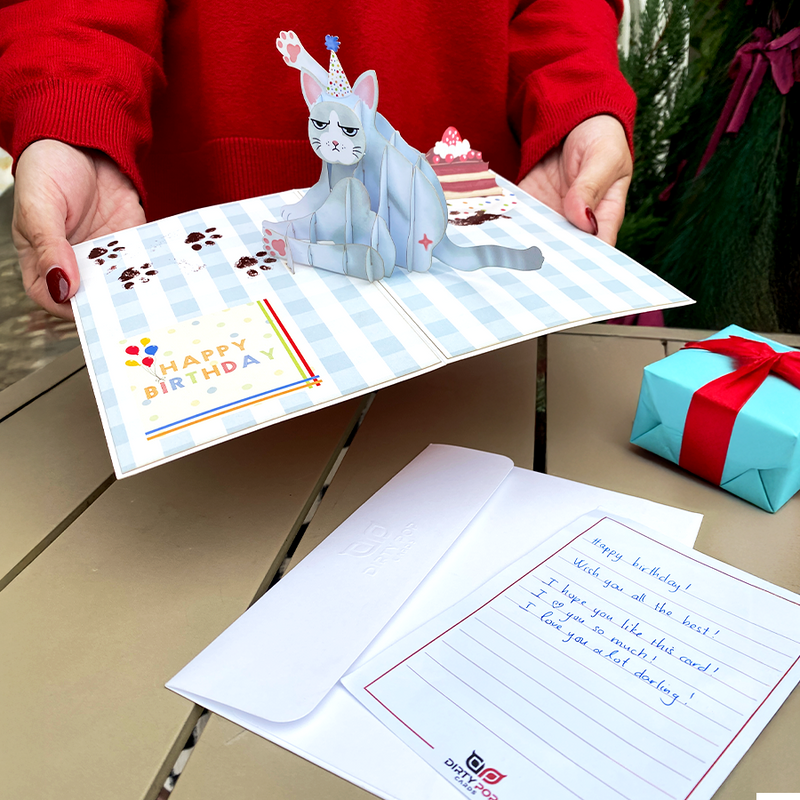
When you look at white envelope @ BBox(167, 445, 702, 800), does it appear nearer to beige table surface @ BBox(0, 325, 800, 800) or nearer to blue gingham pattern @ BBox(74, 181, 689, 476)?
beige table surface @ BBox(0, 325, 800, 800)

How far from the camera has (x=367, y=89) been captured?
58 centimetres

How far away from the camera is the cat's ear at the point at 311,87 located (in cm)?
59

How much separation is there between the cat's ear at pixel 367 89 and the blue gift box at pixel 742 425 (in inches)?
13.8

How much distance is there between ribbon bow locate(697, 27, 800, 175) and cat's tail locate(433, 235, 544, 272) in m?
0.83

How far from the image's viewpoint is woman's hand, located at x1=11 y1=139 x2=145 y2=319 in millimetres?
608

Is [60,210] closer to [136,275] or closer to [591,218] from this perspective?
[136,275]

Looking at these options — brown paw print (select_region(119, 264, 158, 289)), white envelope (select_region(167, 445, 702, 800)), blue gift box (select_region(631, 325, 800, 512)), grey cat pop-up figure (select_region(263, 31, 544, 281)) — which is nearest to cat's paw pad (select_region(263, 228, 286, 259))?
grey cat pop-up figure (select_region(263, 31, 544, 281))

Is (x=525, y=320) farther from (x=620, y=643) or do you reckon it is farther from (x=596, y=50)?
(x=596, y=50)

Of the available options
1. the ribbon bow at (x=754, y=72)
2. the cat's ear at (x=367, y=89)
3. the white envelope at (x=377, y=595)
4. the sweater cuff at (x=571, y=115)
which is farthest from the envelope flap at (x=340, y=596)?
the ribbon bow at (x=754, y=72)

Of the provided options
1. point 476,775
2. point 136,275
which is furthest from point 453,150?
point 476,775

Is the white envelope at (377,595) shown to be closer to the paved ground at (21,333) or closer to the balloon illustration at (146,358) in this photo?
the balloon illustration at (146,358)

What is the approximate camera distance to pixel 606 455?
65 cm

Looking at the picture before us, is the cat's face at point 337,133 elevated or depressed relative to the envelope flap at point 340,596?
elevated

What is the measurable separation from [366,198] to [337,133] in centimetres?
6
